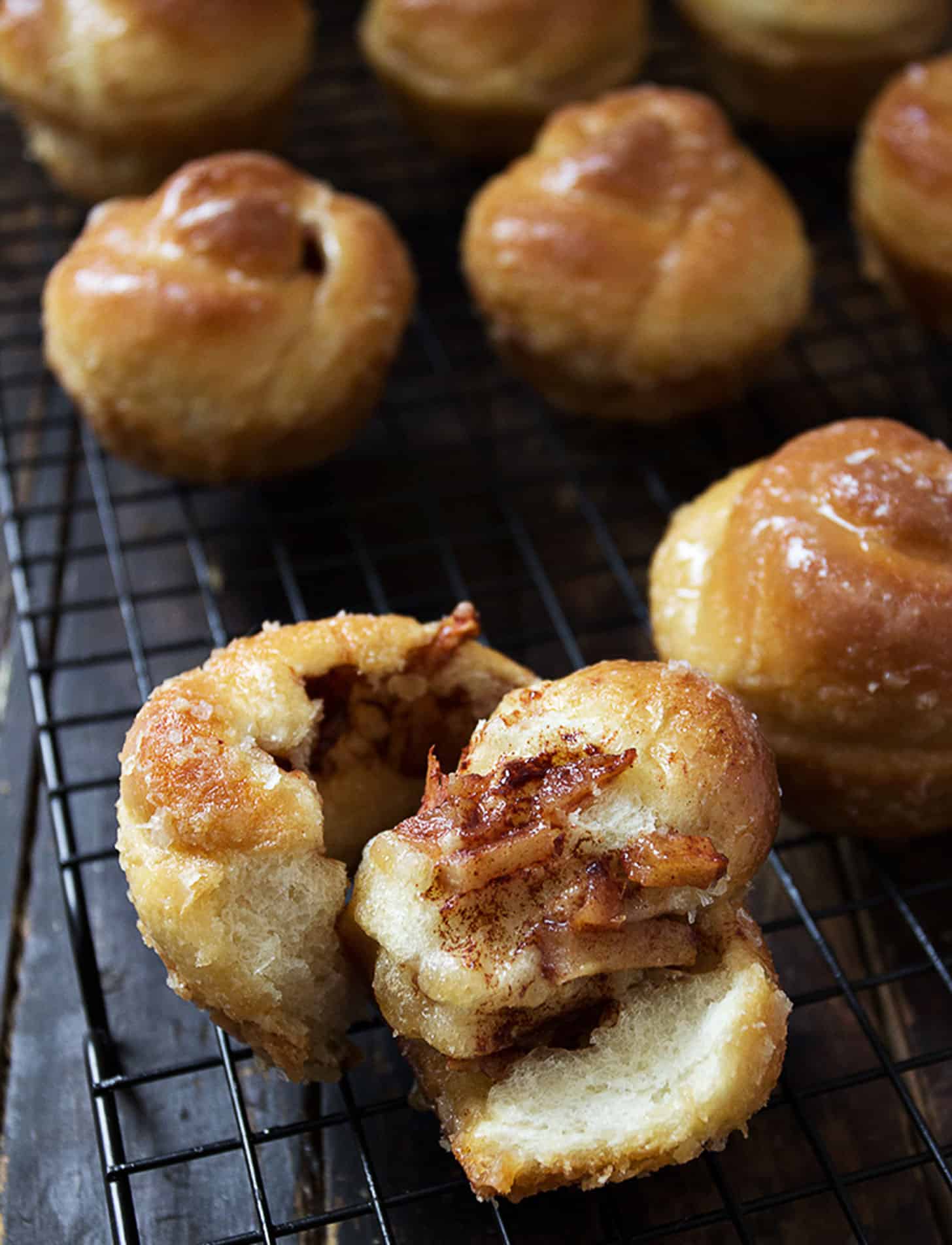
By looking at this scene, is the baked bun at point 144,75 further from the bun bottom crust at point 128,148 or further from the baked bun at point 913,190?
the baked bun at point 913,190

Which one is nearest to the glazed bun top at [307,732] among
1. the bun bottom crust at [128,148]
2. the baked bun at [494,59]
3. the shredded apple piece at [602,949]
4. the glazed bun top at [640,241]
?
the shredded apple piece at [602,949]

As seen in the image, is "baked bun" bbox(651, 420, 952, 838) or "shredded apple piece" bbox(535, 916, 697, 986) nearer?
"shredded apple piece" bbox(535, 916, 697, 986)

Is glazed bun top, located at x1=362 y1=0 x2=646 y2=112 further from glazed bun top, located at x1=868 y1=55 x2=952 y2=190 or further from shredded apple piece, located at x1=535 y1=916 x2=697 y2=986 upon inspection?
shredded apple piece, located at x1=535 y1=916 x2=697 y2=986

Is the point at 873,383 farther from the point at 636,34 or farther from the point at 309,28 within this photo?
the point at 309,28

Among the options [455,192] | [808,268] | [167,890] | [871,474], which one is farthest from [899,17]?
[167,890]

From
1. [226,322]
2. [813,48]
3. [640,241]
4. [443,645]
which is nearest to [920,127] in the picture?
[813,48]

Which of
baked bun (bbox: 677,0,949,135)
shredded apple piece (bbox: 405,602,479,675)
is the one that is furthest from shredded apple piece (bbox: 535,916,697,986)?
baked bun (bbox: 677,0,949,135)

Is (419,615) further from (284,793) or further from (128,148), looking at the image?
(128,148)
